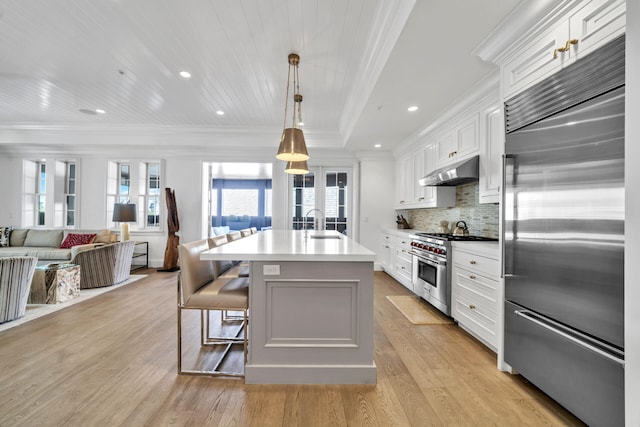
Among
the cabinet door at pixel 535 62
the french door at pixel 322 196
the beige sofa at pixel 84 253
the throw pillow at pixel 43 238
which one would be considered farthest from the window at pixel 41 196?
the cabinet door at pixel 535 62

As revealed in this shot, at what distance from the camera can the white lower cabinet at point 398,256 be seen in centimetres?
439

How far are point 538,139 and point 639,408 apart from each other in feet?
4.42

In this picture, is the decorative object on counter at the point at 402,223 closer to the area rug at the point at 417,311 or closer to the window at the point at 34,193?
the area rug at the point at 417,311

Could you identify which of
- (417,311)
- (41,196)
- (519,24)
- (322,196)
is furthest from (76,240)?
(519,24)

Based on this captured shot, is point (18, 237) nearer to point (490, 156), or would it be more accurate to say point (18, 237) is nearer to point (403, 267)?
point (403, 267)

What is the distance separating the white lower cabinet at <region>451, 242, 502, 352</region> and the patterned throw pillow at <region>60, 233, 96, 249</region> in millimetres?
5984

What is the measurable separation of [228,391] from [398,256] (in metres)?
3.59

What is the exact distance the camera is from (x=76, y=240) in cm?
541

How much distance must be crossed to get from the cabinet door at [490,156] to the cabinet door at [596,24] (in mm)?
1283

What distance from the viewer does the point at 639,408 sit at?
45.0 inches

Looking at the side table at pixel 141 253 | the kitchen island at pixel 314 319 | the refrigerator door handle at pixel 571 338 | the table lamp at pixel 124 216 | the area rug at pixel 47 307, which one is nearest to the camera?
the refrigerator door handle at pixel 571 338

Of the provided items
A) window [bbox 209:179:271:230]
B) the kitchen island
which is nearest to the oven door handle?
the kitchen island

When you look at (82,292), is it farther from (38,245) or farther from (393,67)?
(393,67)

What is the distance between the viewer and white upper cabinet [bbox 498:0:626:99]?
1.41m
